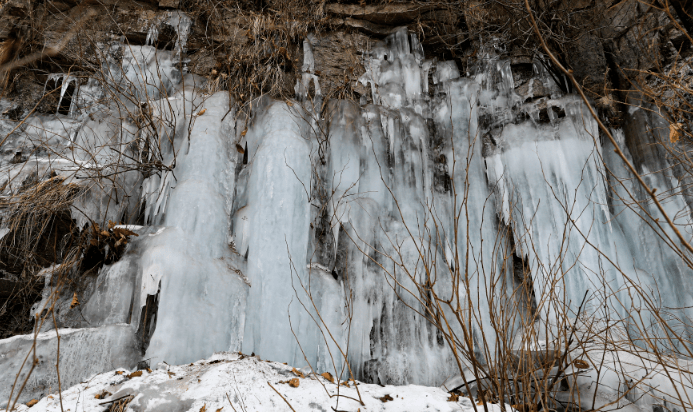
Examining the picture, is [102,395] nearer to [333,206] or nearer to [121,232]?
[121,232]

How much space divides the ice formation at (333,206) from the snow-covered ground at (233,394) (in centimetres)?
39

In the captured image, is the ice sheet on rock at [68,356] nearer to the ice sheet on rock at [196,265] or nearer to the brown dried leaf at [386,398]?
the ice sheet on rock at [196,265]

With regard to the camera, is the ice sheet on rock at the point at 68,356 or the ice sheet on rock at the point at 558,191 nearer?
the ice sheet on rock at the point at 68,356

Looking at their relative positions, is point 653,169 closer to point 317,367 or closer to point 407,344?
point 407,344

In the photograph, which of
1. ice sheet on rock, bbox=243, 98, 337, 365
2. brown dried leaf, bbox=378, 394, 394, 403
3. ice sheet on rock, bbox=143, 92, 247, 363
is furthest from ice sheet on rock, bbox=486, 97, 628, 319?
ice sheet on rock, bbox=143, 92, 247, 363

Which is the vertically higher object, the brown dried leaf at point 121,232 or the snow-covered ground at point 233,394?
the brown dried leaf at point 121,232

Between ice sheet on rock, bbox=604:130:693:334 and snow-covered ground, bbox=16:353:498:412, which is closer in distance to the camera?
snow-covered ground, bbox=16:353:498:412

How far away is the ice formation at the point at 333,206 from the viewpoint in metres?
2.94

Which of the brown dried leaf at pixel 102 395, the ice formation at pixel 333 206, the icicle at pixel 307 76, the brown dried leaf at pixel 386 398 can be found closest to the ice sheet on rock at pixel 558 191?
the ice formation at pixel 333 206

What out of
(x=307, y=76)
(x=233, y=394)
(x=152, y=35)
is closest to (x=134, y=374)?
(x=233, y=394)

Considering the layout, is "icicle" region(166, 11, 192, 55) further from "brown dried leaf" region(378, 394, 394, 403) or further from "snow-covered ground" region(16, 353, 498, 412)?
"brown dried leaf" region(378, 394, 394, 403)

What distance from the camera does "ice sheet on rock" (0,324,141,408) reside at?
8.47 ft

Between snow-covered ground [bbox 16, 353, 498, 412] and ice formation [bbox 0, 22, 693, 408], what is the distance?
39cm

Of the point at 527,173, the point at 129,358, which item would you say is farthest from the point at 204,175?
the point at 527,173
